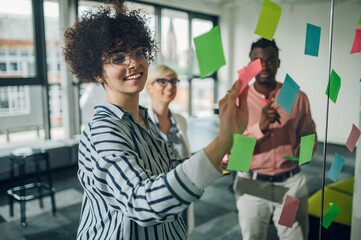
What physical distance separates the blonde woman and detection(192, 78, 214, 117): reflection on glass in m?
3.98

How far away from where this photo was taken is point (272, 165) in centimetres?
136

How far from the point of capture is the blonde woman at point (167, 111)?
6.03 feet

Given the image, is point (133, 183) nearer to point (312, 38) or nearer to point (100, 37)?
point (100, 37)

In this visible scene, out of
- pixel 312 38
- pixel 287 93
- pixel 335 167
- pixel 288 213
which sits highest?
pixel 312 38

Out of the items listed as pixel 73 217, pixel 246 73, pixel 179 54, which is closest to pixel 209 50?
pixel 246 73

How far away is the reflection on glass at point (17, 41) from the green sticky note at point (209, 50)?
367cm

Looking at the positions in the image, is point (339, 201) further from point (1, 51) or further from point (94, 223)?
point (1, 51)

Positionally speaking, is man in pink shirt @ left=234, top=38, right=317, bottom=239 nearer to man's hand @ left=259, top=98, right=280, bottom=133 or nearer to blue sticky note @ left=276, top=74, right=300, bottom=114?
man's hand @ left=259, top=98, right=280, bottom=133

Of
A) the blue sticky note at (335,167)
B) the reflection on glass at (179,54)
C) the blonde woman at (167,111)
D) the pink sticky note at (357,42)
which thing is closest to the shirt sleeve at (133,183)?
the blue sticky note at (335,167)

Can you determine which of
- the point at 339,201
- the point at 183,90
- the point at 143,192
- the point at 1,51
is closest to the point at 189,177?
the point at 143,192

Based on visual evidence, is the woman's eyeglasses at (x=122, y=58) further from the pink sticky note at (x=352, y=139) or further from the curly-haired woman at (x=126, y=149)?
the pink sticky note at (x=352, y=139)

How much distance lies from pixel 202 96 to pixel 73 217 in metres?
4.07

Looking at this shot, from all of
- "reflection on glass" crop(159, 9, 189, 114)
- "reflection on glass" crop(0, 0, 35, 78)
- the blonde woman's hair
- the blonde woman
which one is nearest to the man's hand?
the blonde woman

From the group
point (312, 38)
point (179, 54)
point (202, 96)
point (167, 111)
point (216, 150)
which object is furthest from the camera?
point (202, 96)
